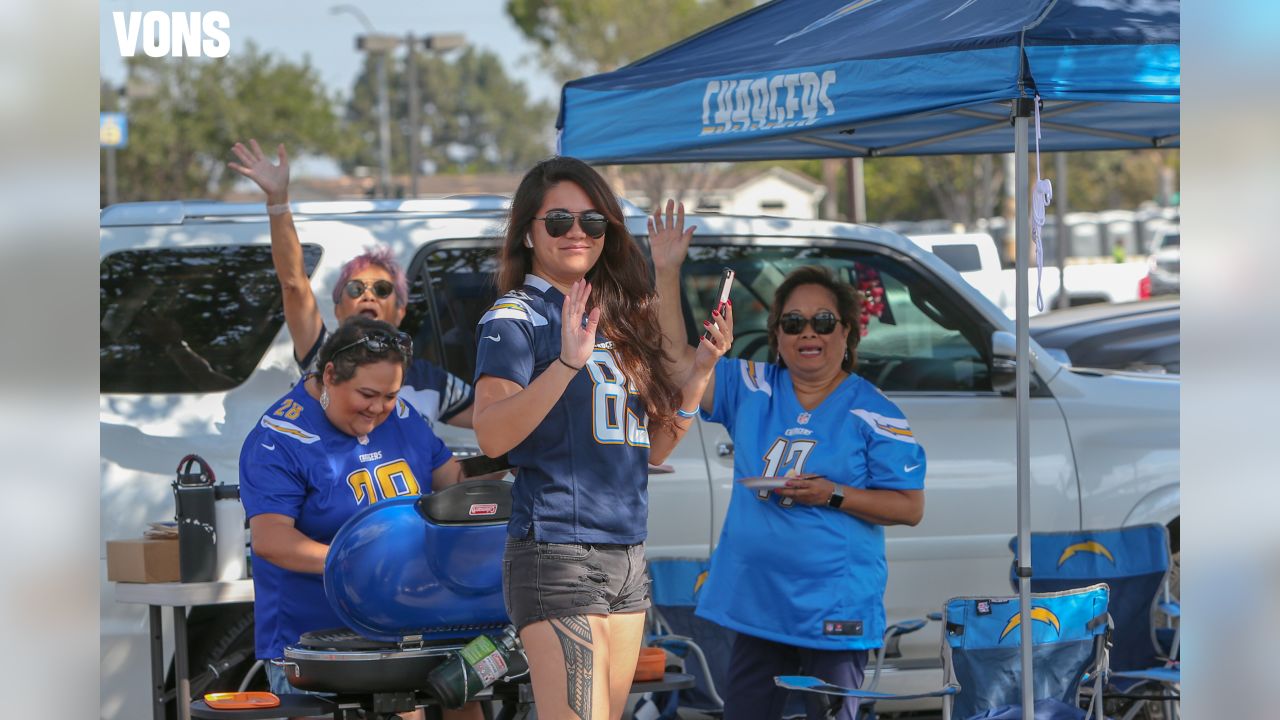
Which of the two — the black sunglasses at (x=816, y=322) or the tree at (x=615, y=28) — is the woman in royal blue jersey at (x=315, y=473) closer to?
the black sunglasses at (x=816, y=322)

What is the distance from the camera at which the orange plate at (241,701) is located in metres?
3.49

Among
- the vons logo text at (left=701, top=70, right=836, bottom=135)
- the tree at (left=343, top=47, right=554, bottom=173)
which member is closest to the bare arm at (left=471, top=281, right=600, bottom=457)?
the vons logo text at (left=701, top=70, right=836, bottom=135)

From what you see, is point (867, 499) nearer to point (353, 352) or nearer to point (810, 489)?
point (810, 489)

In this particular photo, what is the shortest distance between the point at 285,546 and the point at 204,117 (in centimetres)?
4872

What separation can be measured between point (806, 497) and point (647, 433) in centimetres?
98

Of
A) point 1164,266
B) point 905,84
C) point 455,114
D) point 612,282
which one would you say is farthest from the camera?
point 455,114

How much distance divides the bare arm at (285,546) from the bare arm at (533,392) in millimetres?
1058

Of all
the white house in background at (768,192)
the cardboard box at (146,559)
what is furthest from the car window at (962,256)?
→ the white house in background at (768,192)

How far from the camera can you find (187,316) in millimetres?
5371

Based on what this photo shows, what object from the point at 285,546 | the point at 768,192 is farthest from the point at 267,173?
the point at 768,192

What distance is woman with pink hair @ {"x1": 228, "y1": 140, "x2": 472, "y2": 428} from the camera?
486 centimetres

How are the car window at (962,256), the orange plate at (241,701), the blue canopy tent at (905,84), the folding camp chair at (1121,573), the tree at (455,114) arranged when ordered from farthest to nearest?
the tree at (455,114) < the car window at (962,256) < the folding camp chair at (1121,573) < the blue canopy tent at (905,84) < the orange plate at (241,701)

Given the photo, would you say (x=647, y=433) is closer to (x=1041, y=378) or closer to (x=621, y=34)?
(x=1041, y=378)
